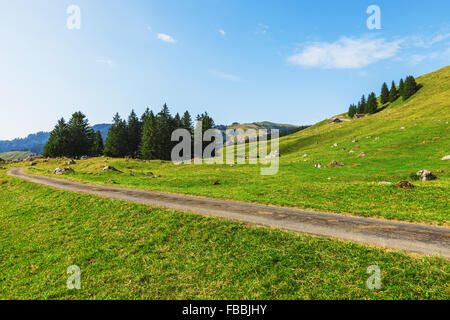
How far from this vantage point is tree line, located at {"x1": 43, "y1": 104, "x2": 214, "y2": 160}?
79.1 m

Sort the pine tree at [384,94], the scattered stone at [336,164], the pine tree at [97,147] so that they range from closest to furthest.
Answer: the scattered stone at [336,164]
the pine tree at [97,147]
the pine tree at [384,94]

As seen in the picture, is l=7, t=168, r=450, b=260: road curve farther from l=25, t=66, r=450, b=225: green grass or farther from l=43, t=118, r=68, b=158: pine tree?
l=43, t=118, r=68, b=158: pine tree

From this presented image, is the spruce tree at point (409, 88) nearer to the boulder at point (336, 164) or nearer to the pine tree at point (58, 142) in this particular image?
the boulder at point (336, 164)

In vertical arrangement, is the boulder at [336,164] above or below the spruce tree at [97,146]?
below

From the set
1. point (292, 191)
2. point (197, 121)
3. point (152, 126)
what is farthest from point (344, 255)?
point (197, 121)

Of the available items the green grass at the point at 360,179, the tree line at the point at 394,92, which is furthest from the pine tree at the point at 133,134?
the tree line at the point at 394,92

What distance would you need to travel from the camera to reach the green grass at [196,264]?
7.18 meters

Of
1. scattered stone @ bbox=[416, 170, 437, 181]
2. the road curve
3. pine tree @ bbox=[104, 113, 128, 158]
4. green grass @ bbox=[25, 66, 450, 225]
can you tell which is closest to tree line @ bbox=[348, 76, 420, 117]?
green grass @ bbox=[25, 66, 450, 225]

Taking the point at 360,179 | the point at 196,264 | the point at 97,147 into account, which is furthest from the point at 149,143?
the point at 196,264

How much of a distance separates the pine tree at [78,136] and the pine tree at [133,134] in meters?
19.3

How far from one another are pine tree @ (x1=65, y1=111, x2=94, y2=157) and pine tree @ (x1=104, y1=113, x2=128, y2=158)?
40.8 feet

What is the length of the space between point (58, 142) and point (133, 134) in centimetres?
2952

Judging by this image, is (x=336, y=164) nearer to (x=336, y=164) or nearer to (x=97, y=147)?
(x=336, y=164)
